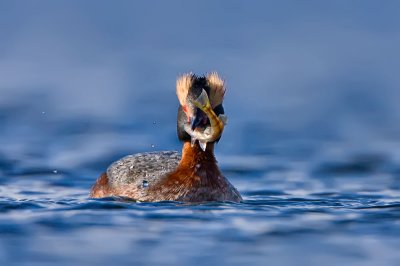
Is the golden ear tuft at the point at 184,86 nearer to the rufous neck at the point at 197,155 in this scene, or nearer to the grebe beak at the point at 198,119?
the grebe beak at the point at 198,119

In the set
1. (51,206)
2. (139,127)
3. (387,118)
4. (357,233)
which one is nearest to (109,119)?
(139,127)

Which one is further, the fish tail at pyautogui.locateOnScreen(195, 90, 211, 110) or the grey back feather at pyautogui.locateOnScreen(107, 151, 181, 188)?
the grey back feather at pyautogui.locateOnScreen(107, 151, 181, 188)

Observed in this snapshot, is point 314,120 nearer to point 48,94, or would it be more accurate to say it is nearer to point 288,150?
point 288,150

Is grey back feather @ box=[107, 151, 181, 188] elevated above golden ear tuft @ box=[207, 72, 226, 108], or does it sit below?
below

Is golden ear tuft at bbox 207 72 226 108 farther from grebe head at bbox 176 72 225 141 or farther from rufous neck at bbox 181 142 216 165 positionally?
rufous neck at bbox 181 142 216 165

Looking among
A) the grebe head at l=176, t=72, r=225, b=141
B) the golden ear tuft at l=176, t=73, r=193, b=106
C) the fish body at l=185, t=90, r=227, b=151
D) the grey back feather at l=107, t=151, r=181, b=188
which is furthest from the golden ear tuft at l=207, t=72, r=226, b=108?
the grey back feather at l=107, t=151, r=181, b=188

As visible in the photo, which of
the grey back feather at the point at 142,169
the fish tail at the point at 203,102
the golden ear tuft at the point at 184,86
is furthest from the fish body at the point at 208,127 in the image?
the grey back feather at the point at 142,169

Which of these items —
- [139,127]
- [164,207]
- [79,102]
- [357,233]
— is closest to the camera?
[357,233]

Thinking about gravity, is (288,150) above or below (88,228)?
above
